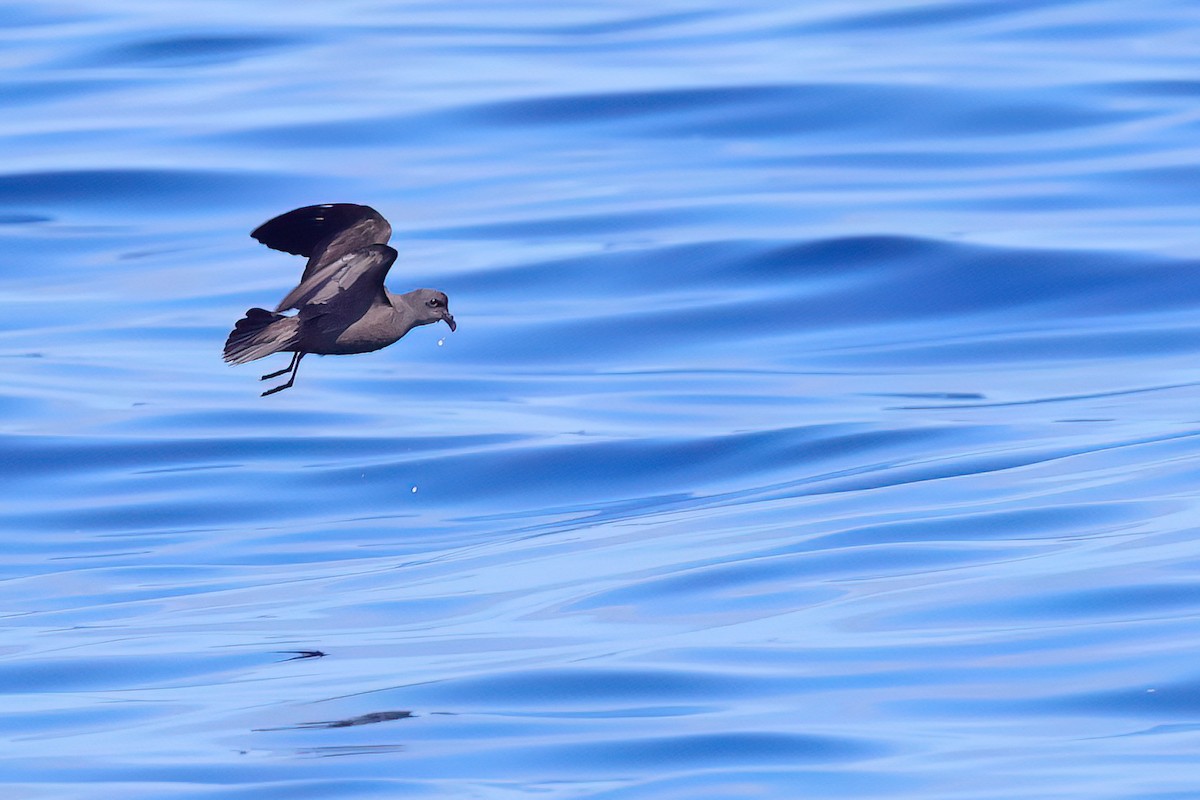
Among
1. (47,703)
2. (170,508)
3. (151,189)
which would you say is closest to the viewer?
(47,703)

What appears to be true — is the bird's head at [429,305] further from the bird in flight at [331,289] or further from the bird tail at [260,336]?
the bird tail at [260,336]

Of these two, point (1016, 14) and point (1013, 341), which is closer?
point (1013, 341)

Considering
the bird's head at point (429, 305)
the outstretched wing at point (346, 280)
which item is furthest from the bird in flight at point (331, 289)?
the bird's head at point (429, 305)

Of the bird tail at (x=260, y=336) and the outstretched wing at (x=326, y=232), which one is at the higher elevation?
the outstretched wing at (x=326, y=232)

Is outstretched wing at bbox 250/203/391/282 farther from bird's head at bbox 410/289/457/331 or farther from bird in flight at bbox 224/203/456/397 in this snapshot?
bird's head at bbox 410/289/457/331

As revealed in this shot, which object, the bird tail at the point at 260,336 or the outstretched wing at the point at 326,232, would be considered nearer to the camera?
the bird tail at the point at 260,336

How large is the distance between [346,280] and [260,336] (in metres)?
0.43

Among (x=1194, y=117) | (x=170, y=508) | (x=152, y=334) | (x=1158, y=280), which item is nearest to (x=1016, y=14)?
(x=1194, y=117)

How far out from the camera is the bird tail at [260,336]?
8724 mm

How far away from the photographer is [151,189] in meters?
23.0

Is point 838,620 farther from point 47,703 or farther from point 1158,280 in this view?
point 1158,280

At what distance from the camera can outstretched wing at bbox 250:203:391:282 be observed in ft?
29.4

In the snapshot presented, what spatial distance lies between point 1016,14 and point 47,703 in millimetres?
21227

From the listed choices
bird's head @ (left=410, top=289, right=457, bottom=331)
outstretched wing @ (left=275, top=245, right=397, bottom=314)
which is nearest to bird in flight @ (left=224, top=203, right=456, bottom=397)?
outstretched wing @ (left=275, top=245, right=397, bottom=314)
